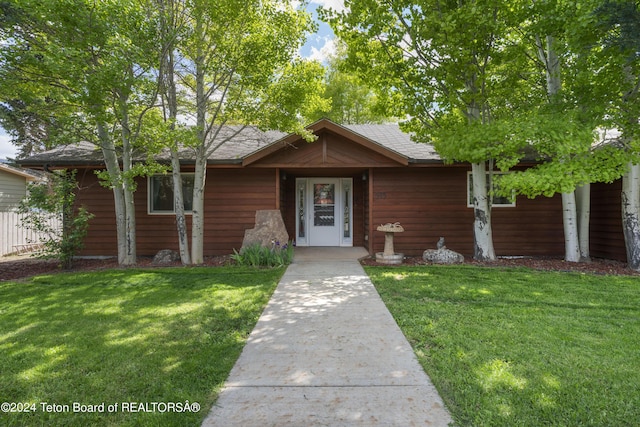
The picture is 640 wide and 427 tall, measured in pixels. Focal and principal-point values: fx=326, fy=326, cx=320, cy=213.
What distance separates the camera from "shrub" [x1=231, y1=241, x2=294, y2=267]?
6859 millimetres

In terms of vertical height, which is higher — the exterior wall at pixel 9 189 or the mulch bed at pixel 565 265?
the exterior wall at pixel 9 189

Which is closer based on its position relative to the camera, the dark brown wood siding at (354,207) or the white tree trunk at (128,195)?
the white tree trunk at (128,195)

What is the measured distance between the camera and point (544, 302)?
4395 millimetres

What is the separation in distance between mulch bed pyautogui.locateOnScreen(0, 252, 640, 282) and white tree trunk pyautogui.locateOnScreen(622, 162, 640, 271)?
0.34m

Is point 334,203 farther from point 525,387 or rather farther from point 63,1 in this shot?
point 525,387

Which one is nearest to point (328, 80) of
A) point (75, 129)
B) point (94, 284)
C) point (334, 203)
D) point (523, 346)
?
point (334, 203)

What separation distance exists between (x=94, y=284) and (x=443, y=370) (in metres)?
5.57

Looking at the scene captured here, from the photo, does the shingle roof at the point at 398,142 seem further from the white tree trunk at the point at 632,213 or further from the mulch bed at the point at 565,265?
the white tree trunk at the point at 632,213

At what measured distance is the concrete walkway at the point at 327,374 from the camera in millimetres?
2074

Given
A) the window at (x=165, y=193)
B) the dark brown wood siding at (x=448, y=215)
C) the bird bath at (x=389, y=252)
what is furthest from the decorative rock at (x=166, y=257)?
the dark brown wood siding at (x=448, y=215)

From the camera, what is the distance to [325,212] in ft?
32.7

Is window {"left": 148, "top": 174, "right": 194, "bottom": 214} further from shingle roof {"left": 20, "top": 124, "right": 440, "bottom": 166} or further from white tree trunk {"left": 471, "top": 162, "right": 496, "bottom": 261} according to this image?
white tree trunk {"left": 471, "top": 162, "right": 496, "bottom": 261}

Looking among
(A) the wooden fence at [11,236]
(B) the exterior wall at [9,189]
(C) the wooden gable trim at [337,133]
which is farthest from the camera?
(B) the exterior wall at [9,189]

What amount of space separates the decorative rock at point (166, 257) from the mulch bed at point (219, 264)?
7.1 inches
